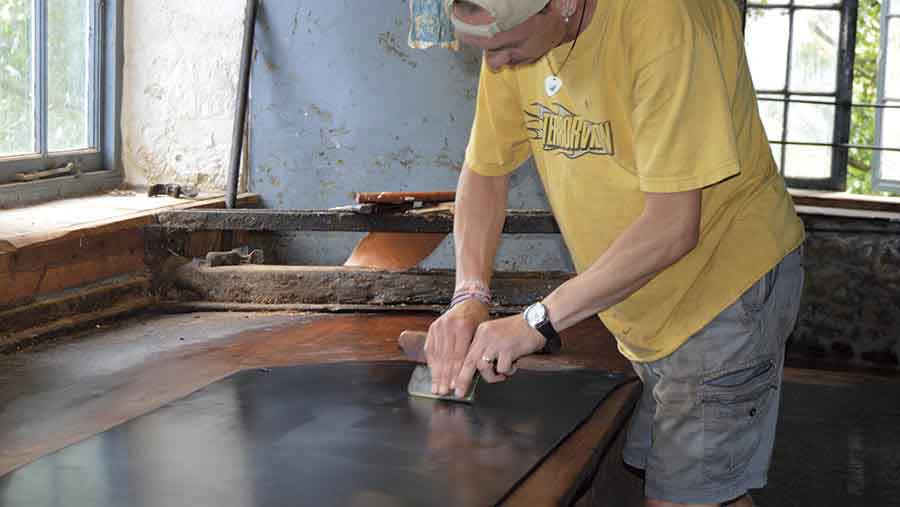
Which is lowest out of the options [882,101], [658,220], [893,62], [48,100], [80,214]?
[80,214]

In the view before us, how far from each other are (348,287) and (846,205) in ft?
6.55

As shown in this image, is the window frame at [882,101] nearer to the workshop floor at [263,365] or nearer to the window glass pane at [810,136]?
the window glass pane at [810,136]

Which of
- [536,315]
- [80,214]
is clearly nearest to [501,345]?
[536,315]

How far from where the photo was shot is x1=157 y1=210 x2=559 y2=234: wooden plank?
308 centimetres

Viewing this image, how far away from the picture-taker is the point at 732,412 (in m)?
1.86

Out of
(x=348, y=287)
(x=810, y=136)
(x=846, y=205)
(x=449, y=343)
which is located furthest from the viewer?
(x=810, y=136)

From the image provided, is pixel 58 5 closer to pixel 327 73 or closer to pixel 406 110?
pixel 327 73

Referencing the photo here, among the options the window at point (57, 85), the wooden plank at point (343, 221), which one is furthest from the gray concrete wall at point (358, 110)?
the wooden plank at point (343, 221)

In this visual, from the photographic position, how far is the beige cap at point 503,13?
157 cm

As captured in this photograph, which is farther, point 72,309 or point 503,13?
point 72,309

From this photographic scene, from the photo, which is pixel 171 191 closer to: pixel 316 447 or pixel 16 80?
pixel 16 80

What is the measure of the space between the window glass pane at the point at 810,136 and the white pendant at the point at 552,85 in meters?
2.78

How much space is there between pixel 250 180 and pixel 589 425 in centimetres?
244

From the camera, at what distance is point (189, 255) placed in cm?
327
